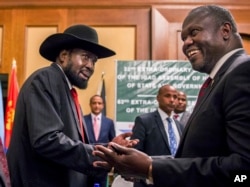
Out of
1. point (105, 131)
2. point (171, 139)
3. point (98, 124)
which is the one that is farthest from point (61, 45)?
point (98, 124)

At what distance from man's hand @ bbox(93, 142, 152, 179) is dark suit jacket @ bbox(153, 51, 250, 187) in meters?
0.04

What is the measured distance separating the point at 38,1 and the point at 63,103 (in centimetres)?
516

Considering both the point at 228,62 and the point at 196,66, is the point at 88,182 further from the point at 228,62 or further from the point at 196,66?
the point at 228,62

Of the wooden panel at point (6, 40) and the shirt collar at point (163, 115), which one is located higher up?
the wooden panel at point (6, 40)

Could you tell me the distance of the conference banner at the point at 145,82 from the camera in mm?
6391

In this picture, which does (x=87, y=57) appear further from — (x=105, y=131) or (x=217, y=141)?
(x=105, y=131)

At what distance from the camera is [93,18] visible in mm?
6934

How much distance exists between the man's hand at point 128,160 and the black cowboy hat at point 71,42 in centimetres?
112

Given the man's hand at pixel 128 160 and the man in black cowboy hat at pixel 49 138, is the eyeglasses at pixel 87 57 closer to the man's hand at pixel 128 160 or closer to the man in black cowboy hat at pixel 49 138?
the man in black cowboy hat at pixel 49 138

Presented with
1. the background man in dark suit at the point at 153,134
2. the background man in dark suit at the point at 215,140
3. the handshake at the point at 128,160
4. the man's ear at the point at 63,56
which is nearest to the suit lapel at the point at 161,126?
the background man in dark suit at the point at 153,134

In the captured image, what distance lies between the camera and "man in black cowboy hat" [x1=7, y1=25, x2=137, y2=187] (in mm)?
2080

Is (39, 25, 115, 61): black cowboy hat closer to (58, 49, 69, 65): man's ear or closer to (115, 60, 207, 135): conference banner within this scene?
(58, 49, 69, 65): man's ear

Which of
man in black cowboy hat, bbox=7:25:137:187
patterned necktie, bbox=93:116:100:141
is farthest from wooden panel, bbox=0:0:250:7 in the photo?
man in black cowboy hat, bbox=7:25:137:187

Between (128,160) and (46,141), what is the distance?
29.6 inches
